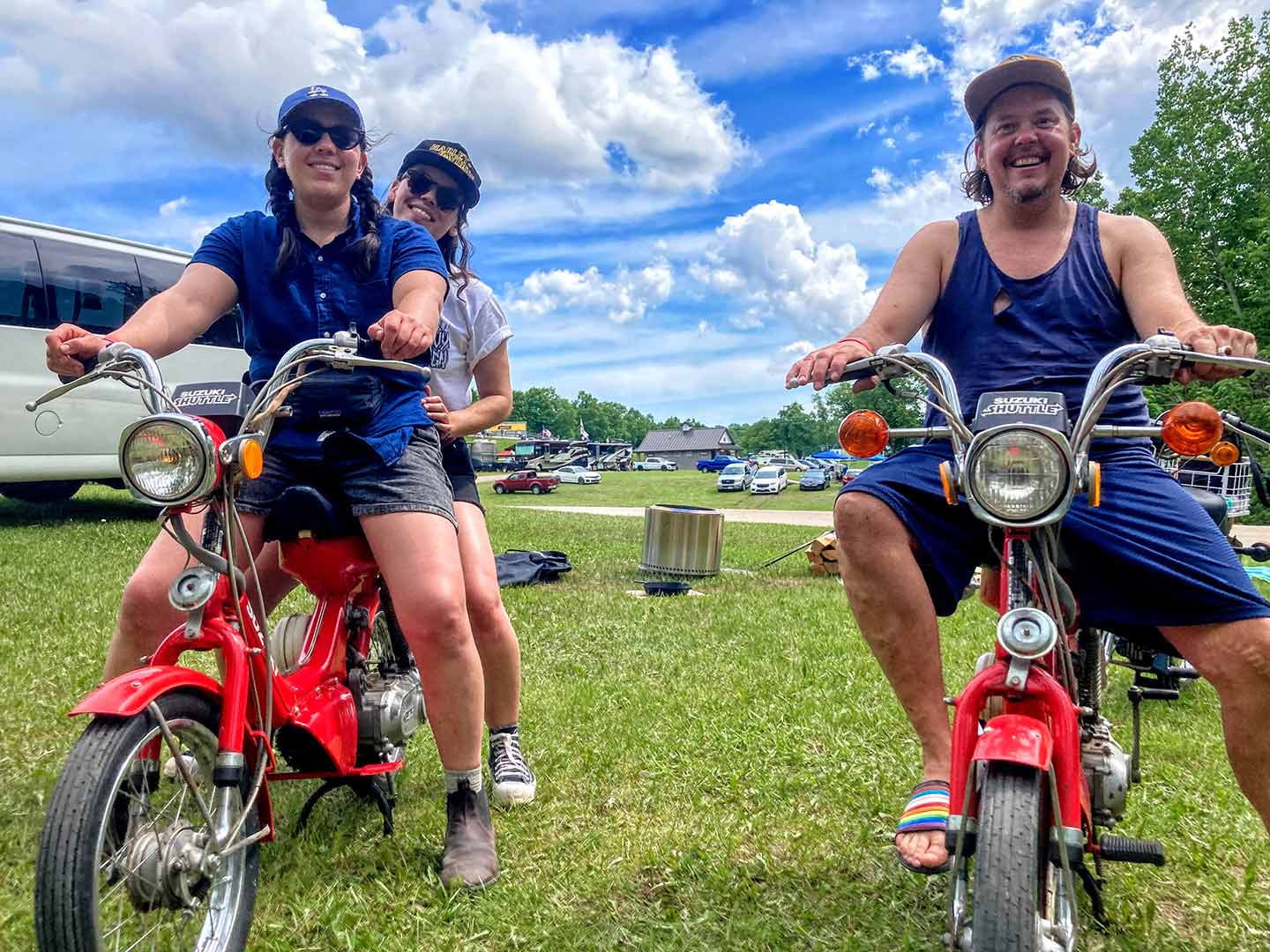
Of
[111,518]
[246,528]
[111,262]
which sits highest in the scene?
[111,262]

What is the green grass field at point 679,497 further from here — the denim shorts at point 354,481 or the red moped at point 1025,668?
the red moped at point 1025,668

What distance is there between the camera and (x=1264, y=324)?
26.7m

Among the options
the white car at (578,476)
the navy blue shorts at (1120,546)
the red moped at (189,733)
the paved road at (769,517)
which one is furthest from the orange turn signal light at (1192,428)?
the white car at (578,476)

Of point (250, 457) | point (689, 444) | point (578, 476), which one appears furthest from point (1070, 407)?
point (689, 444)

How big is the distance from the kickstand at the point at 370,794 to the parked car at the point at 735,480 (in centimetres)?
4062

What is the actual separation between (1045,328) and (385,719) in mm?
2145

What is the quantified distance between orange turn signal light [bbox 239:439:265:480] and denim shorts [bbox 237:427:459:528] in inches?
16.4

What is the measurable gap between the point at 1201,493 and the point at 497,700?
315 centimetres

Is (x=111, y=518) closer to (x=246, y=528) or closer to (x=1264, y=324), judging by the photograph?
(x=246, y=528)

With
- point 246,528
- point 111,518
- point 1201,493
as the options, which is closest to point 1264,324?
point 1201,493

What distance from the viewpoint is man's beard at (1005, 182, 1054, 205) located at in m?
2.51

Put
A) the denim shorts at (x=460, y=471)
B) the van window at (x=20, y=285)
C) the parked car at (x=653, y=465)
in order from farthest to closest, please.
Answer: the parked car at (x=653, y=465) < the van window at (x=20, y=285) < the denim shorts at (x=460, y=471)

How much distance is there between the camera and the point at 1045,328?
2.42 meters

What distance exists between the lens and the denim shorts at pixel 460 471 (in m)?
3.23
